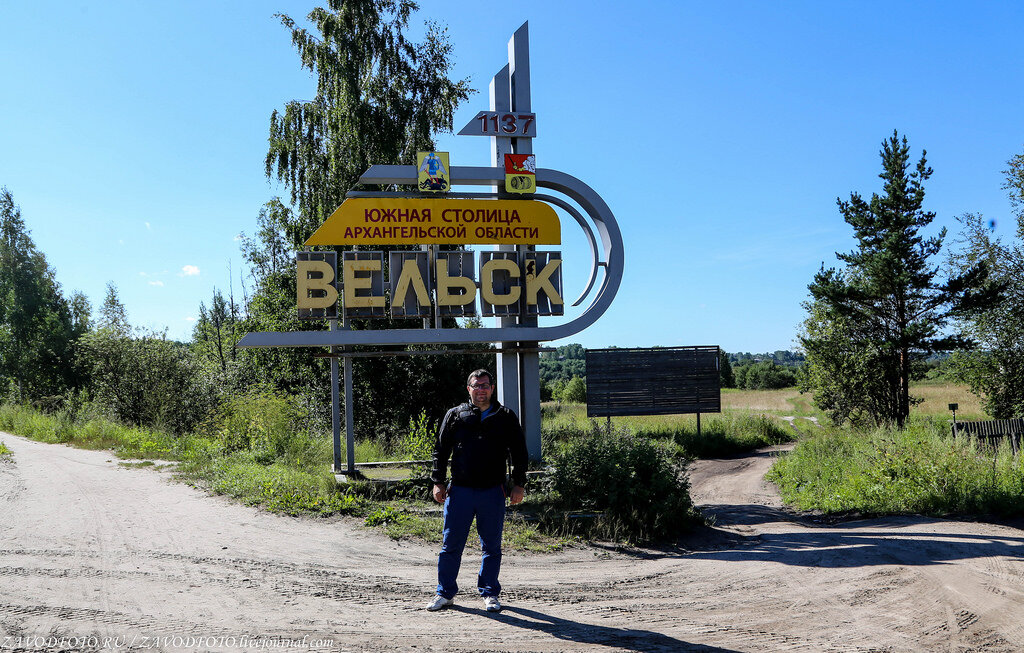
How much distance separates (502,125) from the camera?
11.0 metres

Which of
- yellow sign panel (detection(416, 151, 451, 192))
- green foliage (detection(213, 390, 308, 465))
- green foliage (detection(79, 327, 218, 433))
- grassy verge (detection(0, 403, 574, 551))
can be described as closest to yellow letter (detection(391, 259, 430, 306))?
yellow sign panel (detection(416, 151, 451, 192))

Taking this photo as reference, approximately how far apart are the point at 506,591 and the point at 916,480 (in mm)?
7358

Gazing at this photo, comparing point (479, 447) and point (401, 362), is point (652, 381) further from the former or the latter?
point (479, 447)

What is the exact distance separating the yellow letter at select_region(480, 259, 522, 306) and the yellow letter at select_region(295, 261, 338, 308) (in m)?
2.48

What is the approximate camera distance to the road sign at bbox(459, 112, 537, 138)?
10.9 metres

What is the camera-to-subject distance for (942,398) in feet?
121

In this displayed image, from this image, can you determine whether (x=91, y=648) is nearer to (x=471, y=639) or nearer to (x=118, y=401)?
(x=471, y=639)

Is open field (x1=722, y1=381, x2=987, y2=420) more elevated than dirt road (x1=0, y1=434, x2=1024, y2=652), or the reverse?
dirt road (x1=0, y1=434, x2=1024, y2=652)

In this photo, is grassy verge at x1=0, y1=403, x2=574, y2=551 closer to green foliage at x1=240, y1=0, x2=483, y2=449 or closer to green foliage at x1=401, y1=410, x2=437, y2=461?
green foliage at x1=401, y1=410, x2=437, y2=461

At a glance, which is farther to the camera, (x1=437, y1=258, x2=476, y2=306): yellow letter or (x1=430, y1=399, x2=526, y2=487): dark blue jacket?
(x1=437, y1=258, x2=476, y2=306): yellow letter

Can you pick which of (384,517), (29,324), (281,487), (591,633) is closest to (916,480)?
(591,633)

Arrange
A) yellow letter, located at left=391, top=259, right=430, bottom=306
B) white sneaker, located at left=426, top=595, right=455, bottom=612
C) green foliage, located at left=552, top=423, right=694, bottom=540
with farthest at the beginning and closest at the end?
yellow letter, located at left=391, top=259, right=430, bottom=306 → green foliage, located at left=552, top=423, right=694, bottom=540 → white sneaker, located at left=426, top=595, right=455, bottom=612

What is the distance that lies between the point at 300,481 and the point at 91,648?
551cm

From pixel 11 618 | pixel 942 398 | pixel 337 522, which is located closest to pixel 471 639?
pixel 11 618
